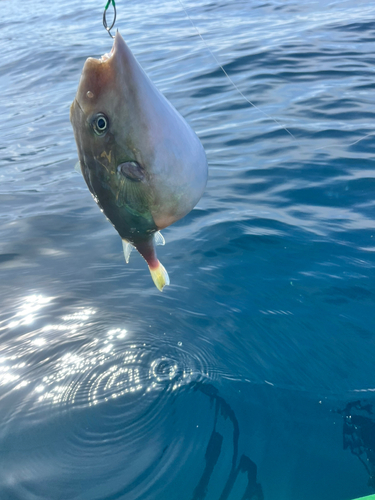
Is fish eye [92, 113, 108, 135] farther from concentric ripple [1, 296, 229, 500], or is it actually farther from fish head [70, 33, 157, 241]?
concentric ripple [1, 296, 229, 500]

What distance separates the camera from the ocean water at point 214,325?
8.87ft

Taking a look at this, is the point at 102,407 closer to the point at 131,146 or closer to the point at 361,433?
the point at 361,433

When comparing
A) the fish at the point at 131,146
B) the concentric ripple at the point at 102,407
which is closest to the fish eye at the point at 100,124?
the fish at the point at 131,146

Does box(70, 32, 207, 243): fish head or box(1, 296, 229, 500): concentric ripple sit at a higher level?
box(70, 32, 207, 243): fish head

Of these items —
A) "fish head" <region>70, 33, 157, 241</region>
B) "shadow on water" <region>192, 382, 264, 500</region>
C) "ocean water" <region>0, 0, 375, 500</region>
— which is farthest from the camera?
"ocean water" <region>0, 0, 375, 500</region>

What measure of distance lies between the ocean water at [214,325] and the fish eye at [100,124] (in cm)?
179

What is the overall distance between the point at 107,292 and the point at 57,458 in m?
1.46

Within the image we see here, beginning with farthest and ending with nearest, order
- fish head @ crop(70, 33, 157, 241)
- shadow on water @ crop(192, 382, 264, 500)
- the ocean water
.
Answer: the ocean water
shadow on water @ crop(192, 382, 264, 500)
fish head @ crop(70, 33, 157, 241)

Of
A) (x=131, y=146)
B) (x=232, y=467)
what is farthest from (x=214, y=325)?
(x=131, y=146)

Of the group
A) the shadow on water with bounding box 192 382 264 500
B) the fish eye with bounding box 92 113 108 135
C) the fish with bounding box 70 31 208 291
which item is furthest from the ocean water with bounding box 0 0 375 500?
the fish eye with bounding box 92 113 108 135

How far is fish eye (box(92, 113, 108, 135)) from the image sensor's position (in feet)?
5.64

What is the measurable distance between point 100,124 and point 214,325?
2078mm

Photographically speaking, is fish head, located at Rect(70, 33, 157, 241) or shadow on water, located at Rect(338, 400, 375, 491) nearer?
fish head, located at Rect(70, 33, 157, 241)

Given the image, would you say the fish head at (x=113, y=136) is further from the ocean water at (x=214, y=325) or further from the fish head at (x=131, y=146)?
the ocean water at (x=214, y=325)
